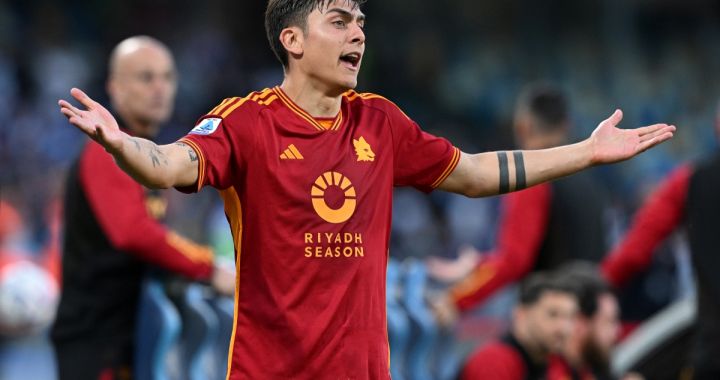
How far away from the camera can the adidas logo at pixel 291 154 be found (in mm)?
4387

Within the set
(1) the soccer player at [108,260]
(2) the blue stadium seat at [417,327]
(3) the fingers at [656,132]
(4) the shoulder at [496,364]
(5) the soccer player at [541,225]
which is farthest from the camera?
(5) the soccer player at [541,225]

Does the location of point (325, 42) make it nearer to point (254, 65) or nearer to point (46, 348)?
point (46, 348)

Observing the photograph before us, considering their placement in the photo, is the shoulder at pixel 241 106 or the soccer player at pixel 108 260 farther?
the soccer player at pixel 108 260

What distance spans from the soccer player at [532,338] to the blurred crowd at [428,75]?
8224 millimetres

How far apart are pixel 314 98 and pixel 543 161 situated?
77 centimetres

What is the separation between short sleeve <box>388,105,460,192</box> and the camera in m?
4.66

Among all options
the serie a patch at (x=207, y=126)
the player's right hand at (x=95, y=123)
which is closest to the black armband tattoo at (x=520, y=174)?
the serie a patch at (x=207, y=126)

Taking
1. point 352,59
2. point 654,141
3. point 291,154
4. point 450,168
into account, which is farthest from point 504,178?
Result: point 291,154

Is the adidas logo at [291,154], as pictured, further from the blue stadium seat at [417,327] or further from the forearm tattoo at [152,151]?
the blue stadium seat at [417,327]

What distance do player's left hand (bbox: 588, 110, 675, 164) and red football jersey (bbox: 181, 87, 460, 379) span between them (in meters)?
0.73

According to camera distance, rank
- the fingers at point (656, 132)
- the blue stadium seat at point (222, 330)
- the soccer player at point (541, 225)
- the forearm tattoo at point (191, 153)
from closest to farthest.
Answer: the forearm tattoo at point (191, 153) → the fingers at point (656, 132) → the blue stadium seat at point (222, 330) → the soccer player at point (541, 225)

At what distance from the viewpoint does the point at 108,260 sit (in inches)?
251

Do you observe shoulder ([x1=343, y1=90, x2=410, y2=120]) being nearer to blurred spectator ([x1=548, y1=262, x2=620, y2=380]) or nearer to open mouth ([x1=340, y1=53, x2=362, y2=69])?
open mouth ([x1=340, y1=53, x2=362, y2=69])

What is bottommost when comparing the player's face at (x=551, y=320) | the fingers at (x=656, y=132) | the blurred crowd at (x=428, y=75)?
the player's face at (x=551, y=320)
